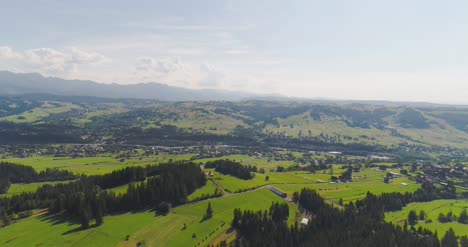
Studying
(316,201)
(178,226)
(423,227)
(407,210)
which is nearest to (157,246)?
(178,226)

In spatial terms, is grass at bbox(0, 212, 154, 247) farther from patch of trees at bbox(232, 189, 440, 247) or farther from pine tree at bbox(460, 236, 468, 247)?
pine tree at bbox(460, 236, 468, 247)

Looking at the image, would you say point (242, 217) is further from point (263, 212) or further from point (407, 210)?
point (407, 210)

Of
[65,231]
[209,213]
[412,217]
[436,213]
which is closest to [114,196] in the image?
[65,231]

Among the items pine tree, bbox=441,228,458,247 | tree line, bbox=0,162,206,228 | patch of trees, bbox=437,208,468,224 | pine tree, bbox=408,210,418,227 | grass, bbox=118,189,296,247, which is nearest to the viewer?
grass, bbox=118,189,296,247

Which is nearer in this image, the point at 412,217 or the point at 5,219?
the point at 5,219

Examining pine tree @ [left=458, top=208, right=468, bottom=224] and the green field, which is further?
pine tree @ [left=458, top=208, right=468, bottom=224]

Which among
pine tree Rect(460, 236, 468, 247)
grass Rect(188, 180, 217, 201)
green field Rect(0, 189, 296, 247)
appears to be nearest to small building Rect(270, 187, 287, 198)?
green field Rect(0, 189, 296, 247)

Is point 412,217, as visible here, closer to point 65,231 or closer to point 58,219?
point 65,231

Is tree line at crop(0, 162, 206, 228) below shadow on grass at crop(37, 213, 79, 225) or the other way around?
the other way around
